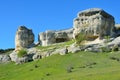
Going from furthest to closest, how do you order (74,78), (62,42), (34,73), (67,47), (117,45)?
1. (62,42)
2. (67,47)
3. (117,45)
4. (34,73)
5. (74,78)

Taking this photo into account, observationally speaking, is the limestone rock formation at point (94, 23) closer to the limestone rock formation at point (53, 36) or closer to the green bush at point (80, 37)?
the green bush at point (80, 37)

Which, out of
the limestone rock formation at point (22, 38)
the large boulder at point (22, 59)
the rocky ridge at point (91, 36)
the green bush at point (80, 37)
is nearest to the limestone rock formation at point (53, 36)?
the limestone rock formation at point (22, 38)

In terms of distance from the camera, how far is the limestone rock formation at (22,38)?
9544 centimetres

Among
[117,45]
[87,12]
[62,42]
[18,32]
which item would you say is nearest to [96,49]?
[117,45]

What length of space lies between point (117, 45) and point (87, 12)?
43.7 ft

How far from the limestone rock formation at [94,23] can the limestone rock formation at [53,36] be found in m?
11.3

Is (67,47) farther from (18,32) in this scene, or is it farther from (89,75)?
(89,75)

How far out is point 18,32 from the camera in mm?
95438

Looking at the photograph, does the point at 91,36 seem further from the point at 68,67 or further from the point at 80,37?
the point at 68,67

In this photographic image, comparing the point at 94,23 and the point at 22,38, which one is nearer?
the point at 94,23

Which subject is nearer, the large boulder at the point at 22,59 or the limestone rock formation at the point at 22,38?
the large boulder at the point at 22,59

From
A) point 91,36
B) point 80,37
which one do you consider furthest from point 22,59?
point 91,36

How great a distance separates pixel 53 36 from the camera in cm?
9581

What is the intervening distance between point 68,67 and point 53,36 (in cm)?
3256
